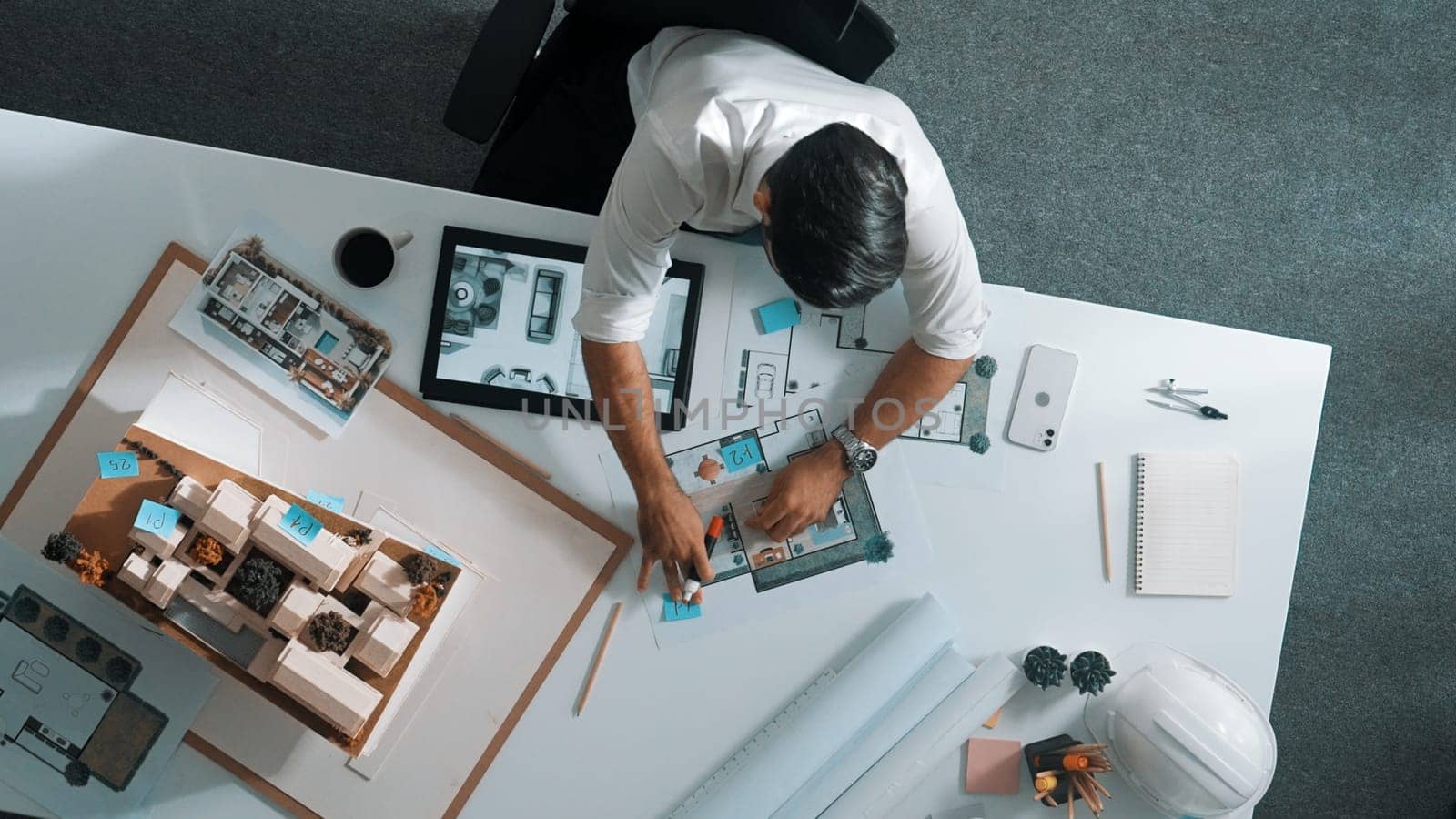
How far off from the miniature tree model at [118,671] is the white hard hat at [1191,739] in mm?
1290

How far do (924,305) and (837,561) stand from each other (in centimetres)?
36

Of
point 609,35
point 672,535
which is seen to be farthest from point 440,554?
point 609,35

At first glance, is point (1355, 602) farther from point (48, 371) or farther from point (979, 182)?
point (48, 371)

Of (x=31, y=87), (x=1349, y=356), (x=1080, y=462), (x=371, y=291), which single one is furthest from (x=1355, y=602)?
(x=31, y=87)

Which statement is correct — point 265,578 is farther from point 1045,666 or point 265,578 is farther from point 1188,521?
point 1188,521

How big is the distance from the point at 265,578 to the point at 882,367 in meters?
0.82

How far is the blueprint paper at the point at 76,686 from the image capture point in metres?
1.17

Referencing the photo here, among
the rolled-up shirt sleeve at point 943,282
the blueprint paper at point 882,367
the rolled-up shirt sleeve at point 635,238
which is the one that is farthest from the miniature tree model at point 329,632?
the rolled-up shirt sleeve at point 943,282

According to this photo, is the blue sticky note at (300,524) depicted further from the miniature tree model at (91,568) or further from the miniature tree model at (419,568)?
the miniature tree model at (91,568)

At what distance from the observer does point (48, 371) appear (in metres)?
1.21

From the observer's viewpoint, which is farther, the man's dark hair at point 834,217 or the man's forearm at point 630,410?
the man's forearm at point 630,410

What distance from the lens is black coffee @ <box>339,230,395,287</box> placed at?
48.0 inches

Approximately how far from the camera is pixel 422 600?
1105 millimetres

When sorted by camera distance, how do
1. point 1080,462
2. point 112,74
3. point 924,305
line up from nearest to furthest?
point 924,305 < point 1080,462 < point 112,74
